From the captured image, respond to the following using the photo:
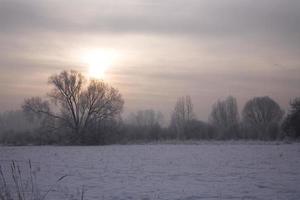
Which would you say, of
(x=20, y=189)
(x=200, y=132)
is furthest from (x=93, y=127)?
(x=20, y=189)

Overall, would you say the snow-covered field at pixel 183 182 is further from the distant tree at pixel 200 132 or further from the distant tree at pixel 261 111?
the distant tree at pixel 261 111

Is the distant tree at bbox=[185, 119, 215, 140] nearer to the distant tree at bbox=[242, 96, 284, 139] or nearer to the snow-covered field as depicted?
the distant tree at bbox=[242, 96, 284, 139]

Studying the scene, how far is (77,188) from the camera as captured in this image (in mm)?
12250

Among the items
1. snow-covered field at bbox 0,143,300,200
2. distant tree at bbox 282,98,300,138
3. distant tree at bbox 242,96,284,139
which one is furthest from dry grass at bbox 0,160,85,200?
distant tree at bbox 242,96,284,139

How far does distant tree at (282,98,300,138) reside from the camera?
43.9m

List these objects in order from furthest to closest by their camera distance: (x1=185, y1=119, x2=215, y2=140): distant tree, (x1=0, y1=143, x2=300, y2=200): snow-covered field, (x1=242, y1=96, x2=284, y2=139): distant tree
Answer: (x1=242, y1=96, x2=284, y2=139): distant tree → (x1=185, y1=119, x2=215, y2=140): distant tree → (x1=0, y1=143, x2=300, y2=200): snow-covered field

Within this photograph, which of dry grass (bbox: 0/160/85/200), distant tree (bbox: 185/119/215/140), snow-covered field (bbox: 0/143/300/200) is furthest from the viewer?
distant tree (bbox: 185/119/215/140)

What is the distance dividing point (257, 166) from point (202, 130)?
3939cm

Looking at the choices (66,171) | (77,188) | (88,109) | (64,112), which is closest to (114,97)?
(88,109)

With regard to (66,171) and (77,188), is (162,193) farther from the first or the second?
(66,171)

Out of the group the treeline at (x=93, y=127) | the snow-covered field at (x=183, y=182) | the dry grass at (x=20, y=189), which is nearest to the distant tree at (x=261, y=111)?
the treeline at (x=93, y=127)

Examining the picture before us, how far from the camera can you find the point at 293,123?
44.4 metres

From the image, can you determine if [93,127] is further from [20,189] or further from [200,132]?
[20,189]

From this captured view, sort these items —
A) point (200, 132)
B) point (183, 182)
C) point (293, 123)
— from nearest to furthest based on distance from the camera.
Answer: point (183, 182) < point (293, 123) < point (200, 132)
